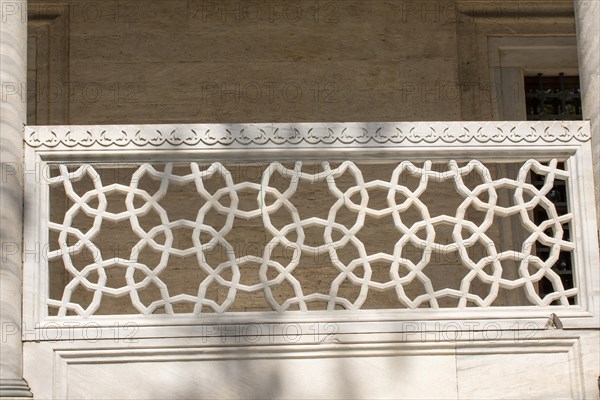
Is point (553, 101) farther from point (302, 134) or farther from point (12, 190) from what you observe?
point (12, 190)

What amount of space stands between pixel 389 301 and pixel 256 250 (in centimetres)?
98

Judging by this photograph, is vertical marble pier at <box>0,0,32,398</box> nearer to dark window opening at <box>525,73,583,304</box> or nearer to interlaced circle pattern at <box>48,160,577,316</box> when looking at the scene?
interlaced circle pattern at <box>48,160,577,316</box>

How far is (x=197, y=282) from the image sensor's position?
8.77m

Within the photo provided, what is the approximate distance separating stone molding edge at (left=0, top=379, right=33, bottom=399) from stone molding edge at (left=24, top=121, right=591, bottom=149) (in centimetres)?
125

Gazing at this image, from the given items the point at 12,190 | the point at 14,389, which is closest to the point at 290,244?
the point at 12,190

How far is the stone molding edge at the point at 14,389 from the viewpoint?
6.00 m

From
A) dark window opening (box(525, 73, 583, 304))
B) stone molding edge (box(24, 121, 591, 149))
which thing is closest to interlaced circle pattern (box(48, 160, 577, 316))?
stone molding edge (box(24, 121, 591, 149))

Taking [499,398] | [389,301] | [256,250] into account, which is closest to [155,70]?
[256,250]

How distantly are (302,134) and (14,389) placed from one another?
195 cm

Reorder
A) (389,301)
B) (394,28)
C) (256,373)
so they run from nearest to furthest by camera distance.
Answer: (256,373) → (389,301) → (394,28)

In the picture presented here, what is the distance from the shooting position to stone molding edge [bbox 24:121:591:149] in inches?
260

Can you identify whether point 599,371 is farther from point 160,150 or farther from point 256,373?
point 160,150

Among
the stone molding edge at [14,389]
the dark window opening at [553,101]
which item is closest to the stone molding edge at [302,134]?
the stone molding edge at [14,389]

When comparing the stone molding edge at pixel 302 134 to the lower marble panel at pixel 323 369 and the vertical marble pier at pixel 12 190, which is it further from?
the lower marble panel at pixel 323 369
